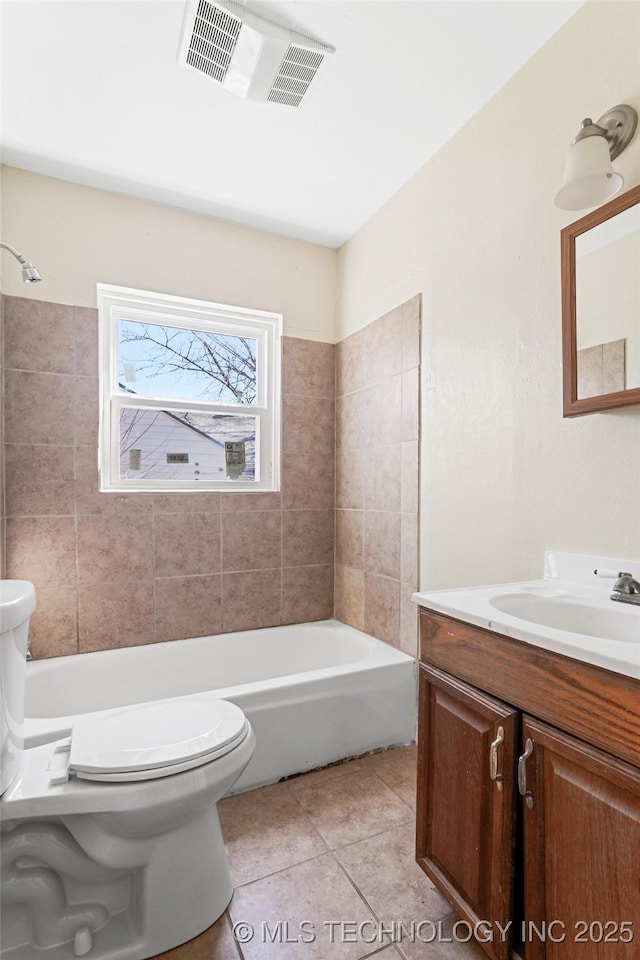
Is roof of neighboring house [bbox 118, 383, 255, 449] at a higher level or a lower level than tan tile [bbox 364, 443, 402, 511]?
higher

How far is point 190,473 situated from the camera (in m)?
2.59

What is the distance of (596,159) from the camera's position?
1.22 metres

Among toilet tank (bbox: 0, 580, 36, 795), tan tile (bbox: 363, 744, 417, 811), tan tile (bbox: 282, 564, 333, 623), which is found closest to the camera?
toilet tank (bbox: 0, 580, 36, 795)

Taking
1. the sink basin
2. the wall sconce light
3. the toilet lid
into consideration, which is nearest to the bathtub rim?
the toilet lid

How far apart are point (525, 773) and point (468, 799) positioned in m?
0.21

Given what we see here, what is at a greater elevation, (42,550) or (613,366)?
(613,366)

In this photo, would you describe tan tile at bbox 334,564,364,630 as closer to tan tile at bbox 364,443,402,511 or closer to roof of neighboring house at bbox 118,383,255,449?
tan tile at bbox 364,443,402,511

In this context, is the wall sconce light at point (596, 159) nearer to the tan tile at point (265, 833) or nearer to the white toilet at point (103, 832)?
the white toilet at point (103, 832)

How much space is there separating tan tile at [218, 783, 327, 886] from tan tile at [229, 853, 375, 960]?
0.05m

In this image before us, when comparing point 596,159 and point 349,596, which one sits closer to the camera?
point 596,159

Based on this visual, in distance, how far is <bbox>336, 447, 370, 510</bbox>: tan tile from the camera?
262cm

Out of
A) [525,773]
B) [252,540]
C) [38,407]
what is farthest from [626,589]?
[38,407]

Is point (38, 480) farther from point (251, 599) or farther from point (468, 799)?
point (468, 799)

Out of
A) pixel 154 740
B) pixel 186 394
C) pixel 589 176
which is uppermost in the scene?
pixel 589 176
